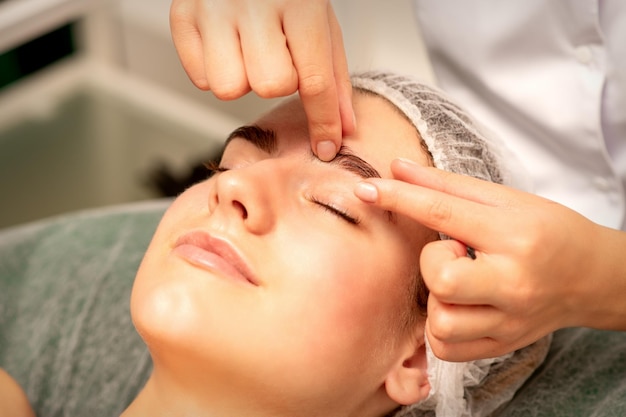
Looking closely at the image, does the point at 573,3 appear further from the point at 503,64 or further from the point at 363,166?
the point at 363,166

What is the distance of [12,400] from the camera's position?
1437mm

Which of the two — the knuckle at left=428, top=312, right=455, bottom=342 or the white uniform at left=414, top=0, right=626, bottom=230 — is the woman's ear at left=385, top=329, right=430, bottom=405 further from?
the white uniform at left=414, top=0, right=626, bottom=230

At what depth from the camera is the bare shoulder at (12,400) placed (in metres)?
1.42

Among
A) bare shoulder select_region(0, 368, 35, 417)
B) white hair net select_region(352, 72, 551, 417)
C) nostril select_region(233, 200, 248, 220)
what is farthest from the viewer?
bare shoulder select_region(0, 368, 35, 417)

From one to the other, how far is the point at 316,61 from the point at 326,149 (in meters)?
0.16

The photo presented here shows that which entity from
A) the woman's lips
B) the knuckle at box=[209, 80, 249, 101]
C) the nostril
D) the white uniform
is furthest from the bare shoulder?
the white uniform

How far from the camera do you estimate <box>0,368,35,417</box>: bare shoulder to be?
142 cm

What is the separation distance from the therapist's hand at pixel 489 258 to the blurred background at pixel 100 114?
1755 mm

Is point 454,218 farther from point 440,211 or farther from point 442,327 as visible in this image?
point 442,327

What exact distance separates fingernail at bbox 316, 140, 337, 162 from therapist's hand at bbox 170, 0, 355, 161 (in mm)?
36

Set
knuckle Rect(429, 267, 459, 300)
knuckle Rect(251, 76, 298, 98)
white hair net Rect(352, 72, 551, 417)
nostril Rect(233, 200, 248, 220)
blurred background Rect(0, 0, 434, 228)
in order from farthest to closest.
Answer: blurred background Rect(0, 0, 434, 228), white hair net Rect(352, 72, 551, 417), nostril Rect(233, 200, 248, 220), knuckle Rect(251, 76, 298, 98), knuckle Rect(429, 267, 459, 300)

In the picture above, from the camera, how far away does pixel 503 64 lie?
1610 millimetres

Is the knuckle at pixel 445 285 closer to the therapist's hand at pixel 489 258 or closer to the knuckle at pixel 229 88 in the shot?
the therapist's hand at pixel 489 258

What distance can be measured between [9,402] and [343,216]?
77 cm
